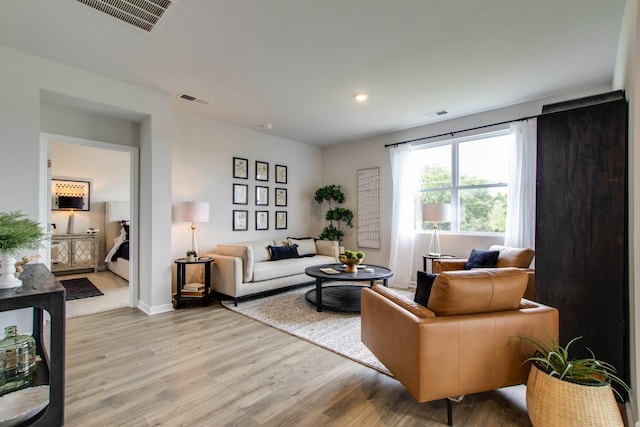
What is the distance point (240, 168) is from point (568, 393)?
4.75m

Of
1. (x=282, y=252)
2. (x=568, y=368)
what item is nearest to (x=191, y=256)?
(x=282, y=252)

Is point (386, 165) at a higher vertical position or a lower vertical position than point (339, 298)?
higher

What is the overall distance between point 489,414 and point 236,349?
1.98m

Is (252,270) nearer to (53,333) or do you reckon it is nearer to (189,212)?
(189,212)

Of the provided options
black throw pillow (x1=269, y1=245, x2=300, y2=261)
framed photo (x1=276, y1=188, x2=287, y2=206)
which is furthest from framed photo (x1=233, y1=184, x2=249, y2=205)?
black throw pillow (x1=269, y1=245, x2=300, y2=261)

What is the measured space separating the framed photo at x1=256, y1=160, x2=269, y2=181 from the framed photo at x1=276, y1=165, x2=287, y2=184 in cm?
24

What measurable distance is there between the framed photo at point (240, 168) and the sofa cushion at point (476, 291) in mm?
4042

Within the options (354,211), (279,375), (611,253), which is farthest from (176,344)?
(354,211)

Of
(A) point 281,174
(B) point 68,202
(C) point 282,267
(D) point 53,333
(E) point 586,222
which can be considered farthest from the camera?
(B) point 68,202

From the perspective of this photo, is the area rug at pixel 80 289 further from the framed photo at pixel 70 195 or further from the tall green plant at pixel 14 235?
the tall green plant at pixel 14 235

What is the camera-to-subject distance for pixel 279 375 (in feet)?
7.45

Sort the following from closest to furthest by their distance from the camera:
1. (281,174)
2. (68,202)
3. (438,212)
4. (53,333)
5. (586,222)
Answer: (53,333)
(586,222)
(438,212)
(281,174)
(68,202)

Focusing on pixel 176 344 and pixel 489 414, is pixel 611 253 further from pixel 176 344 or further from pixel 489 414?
pixel 176 344

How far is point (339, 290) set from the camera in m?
4.59
